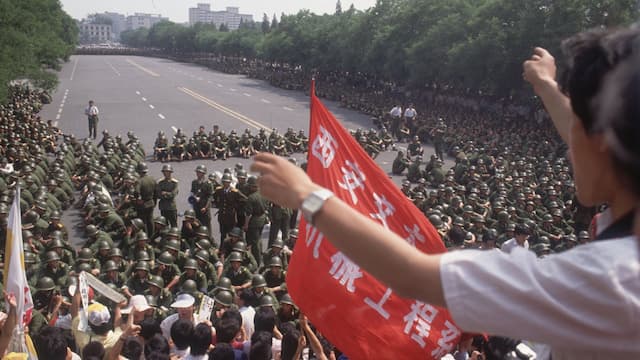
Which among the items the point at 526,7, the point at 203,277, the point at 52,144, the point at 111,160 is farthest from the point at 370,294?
the point at 526,7

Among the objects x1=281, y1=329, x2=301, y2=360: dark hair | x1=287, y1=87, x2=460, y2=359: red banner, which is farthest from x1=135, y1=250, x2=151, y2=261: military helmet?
x1=287, y1=87, x2=460, y2=359: red banner

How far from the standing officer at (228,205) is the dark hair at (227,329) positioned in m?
6.84

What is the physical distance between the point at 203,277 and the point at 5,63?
1509cm

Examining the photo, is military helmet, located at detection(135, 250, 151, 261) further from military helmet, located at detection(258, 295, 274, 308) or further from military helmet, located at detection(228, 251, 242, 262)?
military helmet, located at detection(258, 295, 274, 308)

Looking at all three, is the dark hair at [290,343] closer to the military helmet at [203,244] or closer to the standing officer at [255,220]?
the military helmet at [203,244]

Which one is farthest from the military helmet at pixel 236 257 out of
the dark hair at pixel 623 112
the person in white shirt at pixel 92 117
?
the person in white shirt at pixel 92 117

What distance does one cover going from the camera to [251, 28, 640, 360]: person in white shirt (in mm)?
1107

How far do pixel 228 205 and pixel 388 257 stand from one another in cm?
1075

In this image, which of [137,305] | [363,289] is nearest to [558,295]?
[363,289]

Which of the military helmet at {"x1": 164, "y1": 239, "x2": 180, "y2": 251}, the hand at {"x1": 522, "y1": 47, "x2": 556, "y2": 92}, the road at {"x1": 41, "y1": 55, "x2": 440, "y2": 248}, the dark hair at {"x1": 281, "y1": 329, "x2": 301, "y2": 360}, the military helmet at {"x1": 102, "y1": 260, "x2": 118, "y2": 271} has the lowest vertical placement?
the road at {"x1": 41, "y1": 55, "x2": 440, "y2": 248}

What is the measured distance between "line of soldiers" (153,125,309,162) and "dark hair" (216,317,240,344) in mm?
16324

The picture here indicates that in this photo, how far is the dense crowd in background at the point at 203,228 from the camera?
16.9ft

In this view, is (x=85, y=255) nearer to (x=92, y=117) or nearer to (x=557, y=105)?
(x=557, y=105)

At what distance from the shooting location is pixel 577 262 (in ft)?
3.71
